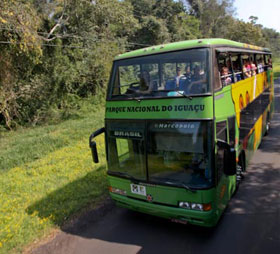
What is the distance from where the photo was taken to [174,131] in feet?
13.9

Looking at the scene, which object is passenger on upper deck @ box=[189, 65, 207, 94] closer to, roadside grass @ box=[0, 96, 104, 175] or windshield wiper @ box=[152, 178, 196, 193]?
windshield wiper @ box=[152, 178, 196, 193]

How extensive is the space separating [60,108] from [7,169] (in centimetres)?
979

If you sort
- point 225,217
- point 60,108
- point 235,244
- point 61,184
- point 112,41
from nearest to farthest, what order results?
point 235,244
point 225,217
point 61,184
point 60,108
point 112,41

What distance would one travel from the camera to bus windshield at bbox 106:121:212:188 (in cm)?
410

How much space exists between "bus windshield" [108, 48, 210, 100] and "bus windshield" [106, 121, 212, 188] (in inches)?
21.2

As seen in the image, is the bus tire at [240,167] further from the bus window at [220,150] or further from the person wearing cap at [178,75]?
the person wearing cap at [178,75]

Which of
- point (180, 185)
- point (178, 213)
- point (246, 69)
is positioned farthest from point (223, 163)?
point (246, 69)

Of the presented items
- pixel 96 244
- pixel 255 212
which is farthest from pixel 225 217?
pixel 96 244

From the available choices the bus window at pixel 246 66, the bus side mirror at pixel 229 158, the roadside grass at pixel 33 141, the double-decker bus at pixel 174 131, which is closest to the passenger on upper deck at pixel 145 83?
the double-decker bus at pixel 174 131

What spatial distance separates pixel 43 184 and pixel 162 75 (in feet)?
15.0

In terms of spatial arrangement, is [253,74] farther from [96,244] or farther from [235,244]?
[96,244]

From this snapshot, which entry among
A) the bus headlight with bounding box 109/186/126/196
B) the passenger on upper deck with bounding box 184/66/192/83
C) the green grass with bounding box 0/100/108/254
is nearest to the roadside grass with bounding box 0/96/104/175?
the green grass with bounding box 0/100/108/254

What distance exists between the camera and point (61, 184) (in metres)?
7.20

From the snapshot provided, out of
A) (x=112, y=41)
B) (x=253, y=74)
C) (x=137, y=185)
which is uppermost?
(x=112, y=41)
